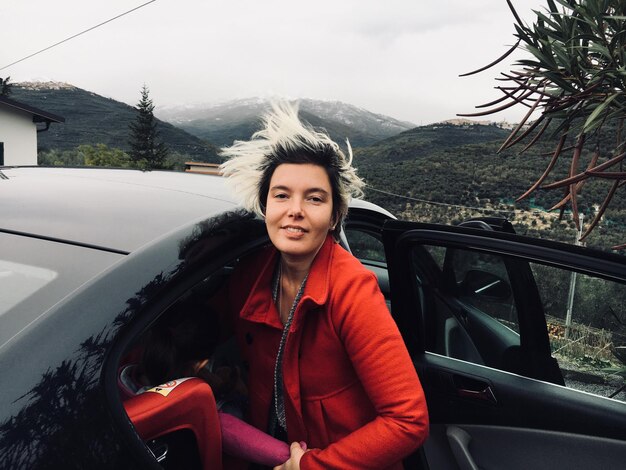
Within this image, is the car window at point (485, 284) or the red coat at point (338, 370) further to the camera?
the car window at point (485, 284)

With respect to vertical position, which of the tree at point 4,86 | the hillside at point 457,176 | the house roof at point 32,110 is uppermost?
the tree at point 4,86

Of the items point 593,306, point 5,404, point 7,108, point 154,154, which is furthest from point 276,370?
point 154,154

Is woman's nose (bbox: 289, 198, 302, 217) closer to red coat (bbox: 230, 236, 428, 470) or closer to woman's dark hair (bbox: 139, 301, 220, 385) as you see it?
red coat (bbox: 230, 236, 428, 470)

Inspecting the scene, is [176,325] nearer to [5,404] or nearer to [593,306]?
[5,404]

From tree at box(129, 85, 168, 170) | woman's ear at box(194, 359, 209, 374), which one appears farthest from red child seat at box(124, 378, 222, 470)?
tree at box(129, 85, 168, 170)

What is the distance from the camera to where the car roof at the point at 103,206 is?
1190 millimetres

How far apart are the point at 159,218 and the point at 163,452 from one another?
53 cm

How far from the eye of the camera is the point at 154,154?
56312mm

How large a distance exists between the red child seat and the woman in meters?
0.22

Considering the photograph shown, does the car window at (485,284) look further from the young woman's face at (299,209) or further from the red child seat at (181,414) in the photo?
the red child seat at (181,414)

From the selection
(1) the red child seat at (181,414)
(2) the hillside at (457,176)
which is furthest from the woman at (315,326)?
(2) the hillside at (457,176)

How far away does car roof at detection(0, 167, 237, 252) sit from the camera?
1.19 m

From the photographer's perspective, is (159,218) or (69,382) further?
(159,218)

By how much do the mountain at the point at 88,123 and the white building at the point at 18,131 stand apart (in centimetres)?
3077
